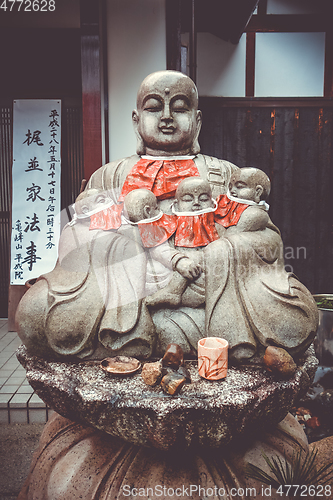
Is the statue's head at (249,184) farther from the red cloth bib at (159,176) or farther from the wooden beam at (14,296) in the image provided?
the wooden beam at (14,296)

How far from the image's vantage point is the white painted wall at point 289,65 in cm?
490

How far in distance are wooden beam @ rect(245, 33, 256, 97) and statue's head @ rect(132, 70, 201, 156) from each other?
2530 millimetres

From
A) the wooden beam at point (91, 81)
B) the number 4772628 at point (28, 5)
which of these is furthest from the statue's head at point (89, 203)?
the number 4772628 at point (28, 5)

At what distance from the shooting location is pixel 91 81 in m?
3.85

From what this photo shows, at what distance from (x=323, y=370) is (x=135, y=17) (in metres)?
3.94

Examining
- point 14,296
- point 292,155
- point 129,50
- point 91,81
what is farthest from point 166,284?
point 292,155

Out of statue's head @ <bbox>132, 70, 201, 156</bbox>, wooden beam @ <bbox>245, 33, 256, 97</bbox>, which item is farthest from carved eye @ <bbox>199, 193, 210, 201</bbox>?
wooden beam @ <bbox>245, 33, 256, 97</bbox>

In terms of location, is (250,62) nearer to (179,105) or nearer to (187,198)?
(179,105)

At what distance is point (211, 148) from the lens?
16.6ft

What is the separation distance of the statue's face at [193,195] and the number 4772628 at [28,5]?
3057 millimetres

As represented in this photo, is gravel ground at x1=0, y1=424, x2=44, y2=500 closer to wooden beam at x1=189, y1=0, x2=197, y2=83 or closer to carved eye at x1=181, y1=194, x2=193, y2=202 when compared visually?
carved eye at x1=181, y1=194, x2=193, y2=202

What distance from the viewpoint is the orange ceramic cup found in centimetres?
205

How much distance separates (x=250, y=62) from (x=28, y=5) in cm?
271

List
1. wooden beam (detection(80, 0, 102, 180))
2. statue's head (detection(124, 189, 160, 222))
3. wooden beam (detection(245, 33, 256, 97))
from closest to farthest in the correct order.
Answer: statue's head (detection(124, 189, 160, 222))
wooden beam (detection(80, 0, 102, 180))
wooden beam (detection(245, 33, 256, 97))
